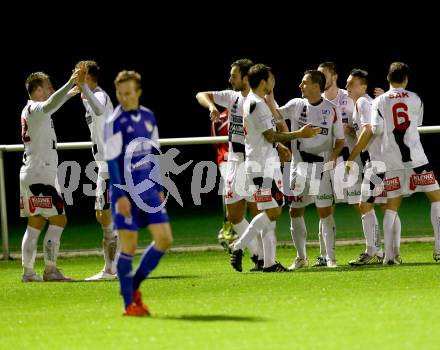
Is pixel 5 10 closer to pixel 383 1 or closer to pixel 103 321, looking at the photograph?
pixel 383 1

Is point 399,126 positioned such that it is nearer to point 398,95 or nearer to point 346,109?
point 398,95

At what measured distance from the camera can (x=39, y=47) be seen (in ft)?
64.7

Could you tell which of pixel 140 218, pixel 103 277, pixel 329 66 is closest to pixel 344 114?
pixel 329 66

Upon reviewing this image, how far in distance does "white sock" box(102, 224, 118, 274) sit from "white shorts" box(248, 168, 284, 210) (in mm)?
1441

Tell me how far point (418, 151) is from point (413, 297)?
290 cm

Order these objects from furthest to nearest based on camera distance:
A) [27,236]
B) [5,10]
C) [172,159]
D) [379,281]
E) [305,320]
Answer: [5,10], [172,159], [27,236], [379,281], [305,320]

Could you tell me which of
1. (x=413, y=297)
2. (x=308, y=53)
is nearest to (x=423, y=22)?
(x=308, y=53)

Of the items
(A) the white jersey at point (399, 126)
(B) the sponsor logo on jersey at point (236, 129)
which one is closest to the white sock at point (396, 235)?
(A) the white jersey at point (399, 126)

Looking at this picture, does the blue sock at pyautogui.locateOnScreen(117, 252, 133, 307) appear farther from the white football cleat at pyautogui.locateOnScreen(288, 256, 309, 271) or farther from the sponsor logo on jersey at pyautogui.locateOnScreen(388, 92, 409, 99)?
the sponsor logo on jersey at pyautogui.locateOnScreen(388, 92, 409, 99)

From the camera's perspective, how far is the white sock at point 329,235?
1152cm

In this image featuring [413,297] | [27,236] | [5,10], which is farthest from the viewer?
[5,10]

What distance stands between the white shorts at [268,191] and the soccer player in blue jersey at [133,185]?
2.75 m

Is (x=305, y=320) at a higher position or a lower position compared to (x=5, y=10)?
lower

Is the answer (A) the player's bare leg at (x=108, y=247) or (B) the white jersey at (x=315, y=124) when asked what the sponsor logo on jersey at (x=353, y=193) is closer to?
(B) the white jersey at (x=315, y=124)
